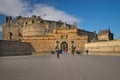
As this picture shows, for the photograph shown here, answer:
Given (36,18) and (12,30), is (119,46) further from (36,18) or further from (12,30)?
(12,30)

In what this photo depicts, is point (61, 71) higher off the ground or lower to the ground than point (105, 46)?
lower

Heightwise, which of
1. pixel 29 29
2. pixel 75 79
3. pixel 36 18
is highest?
pixel 36 18

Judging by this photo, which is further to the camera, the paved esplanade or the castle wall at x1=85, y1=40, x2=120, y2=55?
the castle wall at x1=85, y1=40, x2=120, y2=55

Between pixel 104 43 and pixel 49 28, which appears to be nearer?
pixel 104 43

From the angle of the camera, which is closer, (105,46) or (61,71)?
(61,71)

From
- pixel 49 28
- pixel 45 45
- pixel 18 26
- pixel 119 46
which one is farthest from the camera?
pixel 18 26

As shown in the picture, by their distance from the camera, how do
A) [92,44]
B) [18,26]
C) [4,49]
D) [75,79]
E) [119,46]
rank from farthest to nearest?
[18,26] < [92,44] < [4,49] < [119,46] < [75,79]

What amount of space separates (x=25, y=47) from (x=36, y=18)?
91.7 ft

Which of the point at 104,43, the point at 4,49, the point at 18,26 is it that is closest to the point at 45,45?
the point at 4,49

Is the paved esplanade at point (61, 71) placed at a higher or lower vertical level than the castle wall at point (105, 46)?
lower

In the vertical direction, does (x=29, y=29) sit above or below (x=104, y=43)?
above

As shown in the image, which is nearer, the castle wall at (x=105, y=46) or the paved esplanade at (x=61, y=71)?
the paved esplanade at (x=61, y=71)

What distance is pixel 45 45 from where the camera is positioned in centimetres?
5175

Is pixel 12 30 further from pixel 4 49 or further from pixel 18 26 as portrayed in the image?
pixel 4 49
